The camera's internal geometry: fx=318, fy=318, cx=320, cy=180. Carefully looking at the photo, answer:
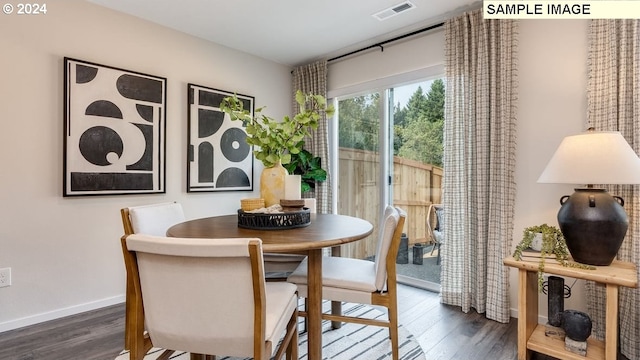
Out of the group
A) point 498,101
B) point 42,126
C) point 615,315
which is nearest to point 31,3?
point 42,126

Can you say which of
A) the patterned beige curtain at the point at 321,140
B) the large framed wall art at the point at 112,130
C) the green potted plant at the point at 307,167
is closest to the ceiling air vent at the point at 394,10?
the patterned beige curtain at the point at 321,140

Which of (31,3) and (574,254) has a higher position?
(31,3)

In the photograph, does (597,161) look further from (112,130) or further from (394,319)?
(112,130)

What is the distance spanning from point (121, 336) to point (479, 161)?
2846 millimetres

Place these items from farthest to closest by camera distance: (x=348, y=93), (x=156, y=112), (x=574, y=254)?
(x=348, y=93) < (x=156, y=112) < (x=574, y=254)

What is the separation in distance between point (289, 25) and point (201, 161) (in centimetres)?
154

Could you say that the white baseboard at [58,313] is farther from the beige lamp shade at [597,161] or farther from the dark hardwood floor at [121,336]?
the beige lamp shade at [597,161]

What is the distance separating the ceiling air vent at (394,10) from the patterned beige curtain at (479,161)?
36cm

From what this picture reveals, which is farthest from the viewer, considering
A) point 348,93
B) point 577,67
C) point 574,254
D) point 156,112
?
point 348,93

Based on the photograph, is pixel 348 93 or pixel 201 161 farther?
pixel 348 93

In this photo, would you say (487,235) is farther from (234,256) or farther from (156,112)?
(156,112)

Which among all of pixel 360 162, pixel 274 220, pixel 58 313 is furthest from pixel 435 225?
pixel 58 313

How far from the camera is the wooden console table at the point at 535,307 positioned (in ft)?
5.09

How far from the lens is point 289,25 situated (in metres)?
2.90
